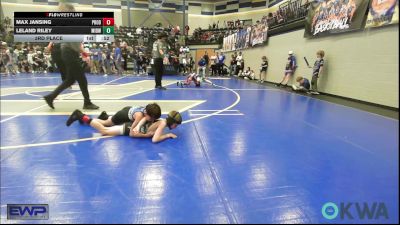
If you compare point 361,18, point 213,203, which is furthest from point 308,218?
point 361,18

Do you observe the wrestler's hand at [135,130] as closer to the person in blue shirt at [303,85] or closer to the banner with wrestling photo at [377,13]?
the banner with wrestling photo at [377,13]

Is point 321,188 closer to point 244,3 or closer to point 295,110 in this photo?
point 295,110

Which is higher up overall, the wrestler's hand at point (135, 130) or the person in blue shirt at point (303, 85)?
the person in blue shirt at point (303, 85)

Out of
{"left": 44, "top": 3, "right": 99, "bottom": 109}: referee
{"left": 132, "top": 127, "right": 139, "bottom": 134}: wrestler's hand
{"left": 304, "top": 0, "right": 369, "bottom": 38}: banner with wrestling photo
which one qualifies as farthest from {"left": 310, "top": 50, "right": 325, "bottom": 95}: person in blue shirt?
{"left": 132, "top": 127, "right": 139, "bottom": 134}: wrestler's hand

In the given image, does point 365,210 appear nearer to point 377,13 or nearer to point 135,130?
point 135,130

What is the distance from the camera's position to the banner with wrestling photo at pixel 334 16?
23.3 ft

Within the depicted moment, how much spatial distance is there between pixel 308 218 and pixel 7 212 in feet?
Answer: 6.56

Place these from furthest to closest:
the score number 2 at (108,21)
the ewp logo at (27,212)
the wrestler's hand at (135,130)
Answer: the wrestler's hand at (135,130), the score number 2 at (108,21), the ewp logo at (27,212)

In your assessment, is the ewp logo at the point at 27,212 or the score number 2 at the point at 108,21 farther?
the score number 2 at the point at 108,21

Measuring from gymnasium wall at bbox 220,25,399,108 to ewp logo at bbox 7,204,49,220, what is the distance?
5252mm

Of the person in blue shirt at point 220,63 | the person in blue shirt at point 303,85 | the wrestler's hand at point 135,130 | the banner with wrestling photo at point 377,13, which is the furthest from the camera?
the person in blue shirt at point 220,63

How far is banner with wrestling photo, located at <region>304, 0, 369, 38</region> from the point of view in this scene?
23.3 feet
